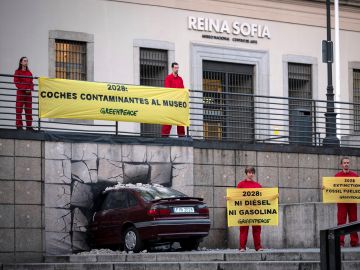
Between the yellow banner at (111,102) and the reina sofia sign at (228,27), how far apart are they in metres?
6.72

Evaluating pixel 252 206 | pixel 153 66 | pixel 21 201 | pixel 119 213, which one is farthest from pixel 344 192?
pixel 153 66

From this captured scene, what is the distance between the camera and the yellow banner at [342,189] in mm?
22891

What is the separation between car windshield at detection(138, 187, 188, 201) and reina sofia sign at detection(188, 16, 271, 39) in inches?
391

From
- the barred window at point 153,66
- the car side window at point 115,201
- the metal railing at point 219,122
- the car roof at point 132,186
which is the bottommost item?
the car side window at point 115,201

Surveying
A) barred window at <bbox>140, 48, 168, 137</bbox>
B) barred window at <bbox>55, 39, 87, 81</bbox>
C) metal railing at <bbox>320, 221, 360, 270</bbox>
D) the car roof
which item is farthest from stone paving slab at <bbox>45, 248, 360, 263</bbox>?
barred window at <bbox>140, 48, 168, 137</bbox>

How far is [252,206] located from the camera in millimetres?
21875

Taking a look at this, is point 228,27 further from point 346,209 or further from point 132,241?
point 132,241

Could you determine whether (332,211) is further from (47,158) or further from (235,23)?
(235,23)

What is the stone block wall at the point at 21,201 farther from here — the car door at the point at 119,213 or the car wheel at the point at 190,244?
the car wheel at the point at 190,244

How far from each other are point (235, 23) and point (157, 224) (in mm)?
12654

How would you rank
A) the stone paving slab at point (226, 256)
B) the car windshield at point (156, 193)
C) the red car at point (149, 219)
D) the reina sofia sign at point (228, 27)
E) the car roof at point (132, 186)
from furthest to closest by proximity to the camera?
the reina sofia sign at point (228, 27) → the car roof at point (132, 186) → the car windshield at point (156, 193) → the red car at point (149, 219) → the stone paving slab at point (226, 256)

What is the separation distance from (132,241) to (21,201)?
8.58ft

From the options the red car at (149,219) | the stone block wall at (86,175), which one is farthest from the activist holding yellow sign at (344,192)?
the stone block wall at (86,175)

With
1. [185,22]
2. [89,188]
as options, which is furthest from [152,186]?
[185,22]
